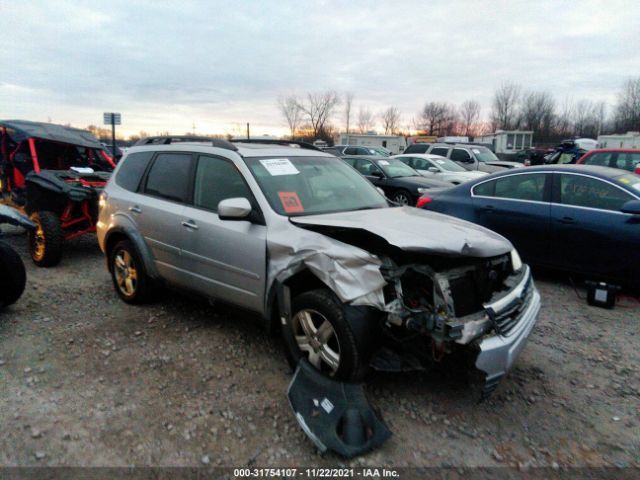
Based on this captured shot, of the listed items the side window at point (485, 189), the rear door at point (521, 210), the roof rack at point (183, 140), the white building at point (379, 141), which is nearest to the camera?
the roof rack at point (183, 140)

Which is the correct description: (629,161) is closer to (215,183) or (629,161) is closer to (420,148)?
(420,148)

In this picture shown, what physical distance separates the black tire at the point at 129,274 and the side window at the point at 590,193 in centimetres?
500

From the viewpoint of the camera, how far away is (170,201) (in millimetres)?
4070

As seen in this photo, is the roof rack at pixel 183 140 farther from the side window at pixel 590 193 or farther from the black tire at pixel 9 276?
the side window at pixel 590 193

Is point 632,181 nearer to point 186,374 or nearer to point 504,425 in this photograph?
point 504,425

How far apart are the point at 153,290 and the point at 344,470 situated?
305 cm

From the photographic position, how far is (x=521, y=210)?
5.46m

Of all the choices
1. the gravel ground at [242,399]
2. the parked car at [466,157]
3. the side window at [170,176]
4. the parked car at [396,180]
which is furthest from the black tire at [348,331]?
the parked car at [466,157]

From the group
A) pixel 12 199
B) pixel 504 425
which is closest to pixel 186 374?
pixel 504 425

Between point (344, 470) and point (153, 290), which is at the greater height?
point (153, 290)

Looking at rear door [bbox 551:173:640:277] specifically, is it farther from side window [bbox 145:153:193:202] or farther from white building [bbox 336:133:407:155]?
white building [bbox 336:133:407:155]

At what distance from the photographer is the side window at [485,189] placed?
5.90 meters

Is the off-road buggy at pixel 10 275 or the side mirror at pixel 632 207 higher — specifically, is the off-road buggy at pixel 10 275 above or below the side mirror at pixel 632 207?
below

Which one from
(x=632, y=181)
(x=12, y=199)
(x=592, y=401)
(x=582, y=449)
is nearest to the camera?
(x=582, y=449)
